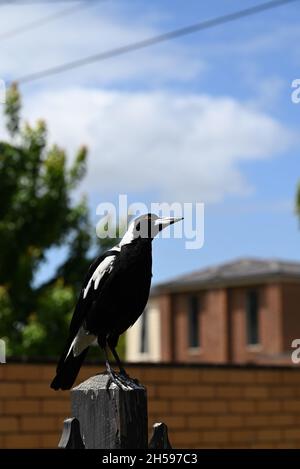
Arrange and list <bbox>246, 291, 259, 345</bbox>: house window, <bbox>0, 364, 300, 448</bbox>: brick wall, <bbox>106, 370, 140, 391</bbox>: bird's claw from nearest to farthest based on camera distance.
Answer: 1. <bbox>106, 370, 140, 391</bbox>: bird's claw
2. <bbox>0, 364, 300, 448</bbox>: brick wall
3. <bbox>246, 291, 259, 345</bbox>: house window

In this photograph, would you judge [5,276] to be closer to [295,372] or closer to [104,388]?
[295,372]

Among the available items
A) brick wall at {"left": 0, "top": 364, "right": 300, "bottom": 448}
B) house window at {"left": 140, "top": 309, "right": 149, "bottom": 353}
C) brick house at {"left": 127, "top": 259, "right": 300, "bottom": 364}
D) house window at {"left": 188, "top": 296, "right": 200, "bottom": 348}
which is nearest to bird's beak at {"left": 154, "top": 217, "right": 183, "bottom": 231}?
brick wall at {"left": 0, "top": 364, "right": 300, "bottom": 448}

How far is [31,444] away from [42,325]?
16.2m

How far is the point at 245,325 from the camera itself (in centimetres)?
4797

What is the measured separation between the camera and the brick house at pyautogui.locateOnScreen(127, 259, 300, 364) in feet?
153

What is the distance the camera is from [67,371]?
16.3ft

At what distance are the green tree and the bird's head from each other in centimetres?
2157

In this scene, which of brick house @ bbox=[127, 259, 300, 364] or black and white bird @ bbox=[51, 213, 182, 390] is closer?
black and white bird @ bbox=[51, 213, 182, 390]

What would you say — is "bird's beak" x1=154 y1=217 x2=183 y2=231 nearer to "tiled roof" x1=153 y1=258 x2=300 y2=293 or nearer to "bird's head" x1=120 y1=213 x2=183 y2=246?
"bird's head" x1=120 y1=213 x2=183 y2=246

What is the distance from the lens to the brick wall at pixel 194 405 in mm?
10148

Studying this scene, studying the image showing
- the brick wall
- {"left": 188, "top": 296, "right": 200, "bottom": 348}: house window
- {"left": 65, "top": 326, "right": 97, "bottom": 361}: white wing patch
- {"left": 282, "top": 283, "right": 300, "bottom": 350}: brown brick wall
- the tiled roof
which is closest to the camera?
{"left": 65, "top": 326, "right": 97, "bottom": 361}: white wing patch

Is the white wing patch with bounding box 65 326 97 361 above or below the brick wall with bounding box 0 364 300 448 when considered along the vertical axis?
above

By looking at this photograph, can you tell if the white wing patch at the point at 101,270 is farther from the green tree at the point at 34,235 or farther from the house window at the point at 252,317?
the house window at the point at 252,317
